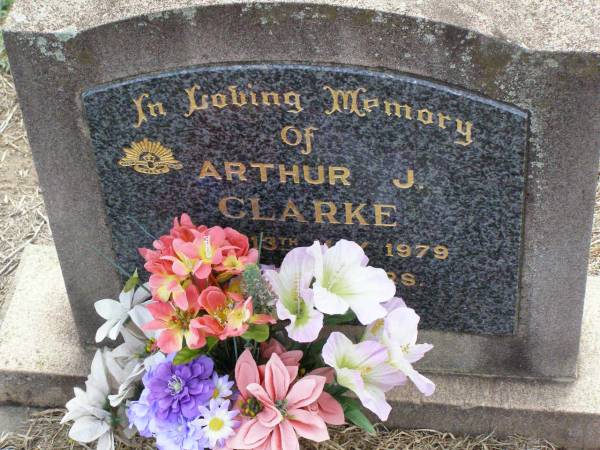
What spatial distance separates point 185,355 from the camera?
2391mm

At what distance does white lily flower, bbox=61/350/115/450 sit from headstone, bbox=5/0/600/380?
346 millimetres

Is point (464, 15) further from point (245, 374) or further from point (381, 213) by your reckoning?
point (245, 374)

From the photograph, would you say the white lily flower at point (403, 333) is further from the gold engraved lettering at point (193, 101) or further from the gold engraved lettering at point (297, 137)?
the gold engraved lettering at point (193, 101)

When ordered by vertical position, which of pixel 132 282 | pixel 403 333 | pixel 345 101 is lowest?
pixel 403 333

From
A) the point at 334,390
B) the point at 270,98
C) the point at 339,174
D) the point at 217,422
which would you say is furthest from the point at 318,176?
the point at 217,422

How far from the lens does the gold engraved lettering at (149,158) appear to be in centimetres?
247

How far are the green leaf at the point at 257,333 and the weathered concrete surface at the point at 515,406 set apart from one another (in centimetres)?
64

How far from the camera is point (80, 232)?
107 inches

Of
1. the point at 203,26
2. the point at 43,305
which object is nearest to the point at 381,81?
the point at 203,26

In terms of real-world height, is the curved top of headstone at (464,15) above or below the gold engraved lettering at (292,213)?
above

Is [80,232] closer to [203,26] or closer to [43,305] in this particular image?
[43,305]

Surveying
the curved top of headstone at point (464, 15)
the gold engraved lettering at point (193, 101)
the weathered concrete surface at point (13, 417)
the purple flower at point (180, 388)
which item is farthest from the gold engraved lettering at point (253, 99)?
the weathered concrete surface at point (13, 417)

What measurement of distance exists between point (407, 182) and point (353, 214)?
0.19 metres

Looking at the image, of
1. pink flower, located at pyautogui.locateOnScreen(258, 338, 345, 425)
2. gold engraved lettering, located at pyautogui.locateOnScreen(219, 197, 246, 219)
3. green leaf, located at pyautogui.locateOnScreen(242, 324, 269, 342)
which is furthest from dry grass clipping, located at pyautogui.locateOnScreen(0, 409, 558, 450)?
gold engraved lettering, located at pyautogui.locateOnScreen(219, 197, 246, 219)
